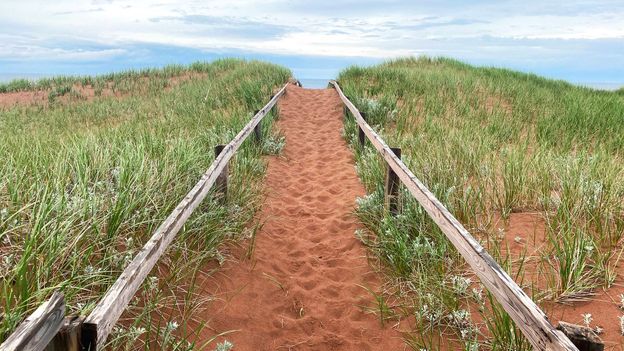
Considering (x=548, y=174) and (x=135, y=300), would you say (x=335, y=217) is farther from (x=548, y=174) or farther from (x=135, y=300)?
(x=135, y=300)

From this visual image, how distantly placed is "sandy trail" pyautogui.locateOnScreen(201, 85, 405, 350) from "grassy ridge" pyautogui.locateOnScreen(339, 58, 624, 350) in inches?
14.6

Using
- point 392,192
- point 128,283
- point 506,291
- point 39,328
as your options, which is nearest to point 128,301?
point 128,283

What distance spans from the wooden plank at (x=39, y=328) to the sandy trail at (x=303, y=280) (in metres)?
1.96

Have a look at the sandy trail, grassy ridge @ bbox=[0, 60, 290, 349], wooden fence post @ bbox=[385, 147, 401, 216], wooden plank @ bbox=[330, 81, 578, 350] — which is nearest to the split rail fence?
wooden plank @ bbox=[330, 81, 578, 350]

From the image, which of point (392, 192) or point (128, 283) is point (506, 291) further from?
point (392, 192)

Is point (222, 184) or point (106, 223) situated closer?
point (106, 223)

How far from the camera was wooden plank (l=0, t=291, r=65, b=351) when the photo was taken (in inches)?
67.0

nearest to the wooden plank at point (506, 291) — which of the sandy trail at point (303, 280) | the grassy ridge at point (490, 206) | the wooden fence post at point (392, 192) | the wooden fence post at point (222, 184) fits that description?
the grassy ridge at point (490, 206)

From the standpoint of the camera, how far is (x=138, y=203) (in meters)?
4.35

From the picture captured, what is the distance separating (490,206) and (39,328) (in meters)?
4.79

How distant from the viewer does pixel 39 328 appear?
5.98ft

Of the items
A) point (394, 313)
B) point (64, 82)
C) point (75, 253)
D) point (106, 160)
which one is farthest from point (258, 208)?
point (64, 82)

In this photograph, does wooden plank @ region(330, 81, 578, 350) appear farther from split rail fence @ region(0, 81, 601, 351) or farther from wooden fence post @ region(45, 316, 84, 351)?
wooden fence post @ region(45, 316, 84, 351)

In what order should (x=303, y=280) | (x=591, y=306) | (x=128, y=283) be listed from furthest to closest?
(x=303, y=280) < (x=591, y=306) < (x=128, y=283)
